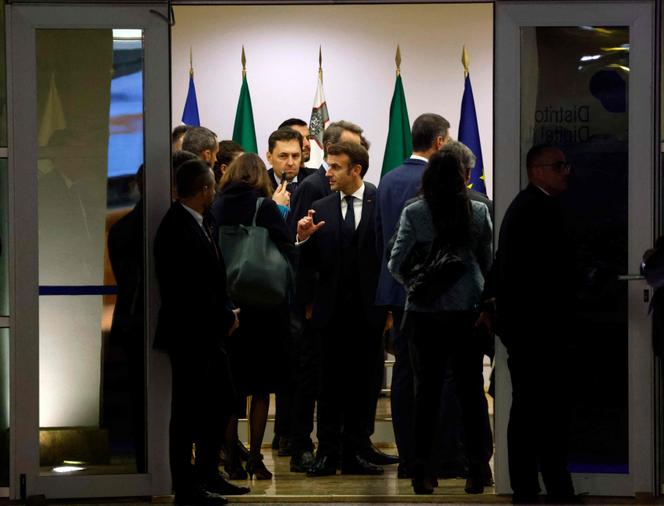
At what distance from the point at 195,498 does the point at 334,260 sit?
4.59ft

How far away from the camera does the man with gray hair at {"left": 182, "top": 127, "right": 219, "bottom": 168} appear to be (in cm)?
658

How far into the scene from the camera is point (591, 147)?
555cm

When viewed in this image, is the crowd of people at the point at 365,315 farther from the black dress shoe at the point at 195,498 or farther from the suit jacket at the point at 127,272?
the suit jacket at the point at 127,272

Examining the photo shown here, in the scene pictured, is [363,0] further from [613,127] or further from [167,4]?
[613,127]

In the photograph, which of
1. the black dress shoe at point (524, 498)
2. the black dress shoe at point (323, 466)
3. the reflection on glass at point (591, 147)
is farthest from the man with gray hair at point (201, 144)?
the black dress shoe at point (524, 498)

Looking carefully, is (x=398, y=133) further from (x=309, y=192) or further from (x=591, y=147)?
(x=591, y=147)

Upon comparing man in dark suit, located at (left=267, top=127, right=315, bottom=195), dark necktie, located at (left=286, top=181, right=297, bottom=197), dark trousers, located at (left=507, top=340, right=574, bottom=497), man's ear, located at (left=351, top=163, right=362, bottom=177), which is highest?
man in dark suit, located at (left=267, top=127, right=315, bottom=195)

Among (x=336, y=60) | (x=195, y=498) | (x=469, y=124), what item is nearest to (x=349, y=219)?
(x=195, y=498)

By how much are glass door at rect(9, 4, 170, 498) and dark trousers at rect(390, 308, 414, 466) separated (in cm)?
116

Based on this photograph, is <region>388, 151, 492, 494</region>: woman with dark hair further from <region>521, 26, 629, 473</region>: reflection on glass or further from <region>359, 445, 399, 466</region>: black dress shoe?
<region>359, 445, 399, 466</region>: black dress shoe

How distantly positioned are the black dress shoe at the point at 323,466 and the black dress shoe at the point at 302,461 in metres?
0.08

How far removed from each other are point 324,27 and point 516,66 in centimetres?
409

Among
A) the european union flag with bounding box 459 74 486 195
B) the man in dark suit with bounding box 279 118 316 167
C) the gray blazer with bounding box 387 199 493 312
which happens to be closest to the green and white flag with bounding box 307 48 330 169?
the man in dark suit with bounding box 279 118 316 167

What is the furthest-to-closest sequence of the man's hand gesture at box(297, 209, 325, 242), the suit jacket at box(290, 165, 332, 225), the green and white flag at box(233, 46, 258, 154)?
the green and white flag at box(233, 46, 258, 154)
the suit jacket at box(290, 165, 332, 225)
the man's hand gesture at box(297, 209, 325, 242)
